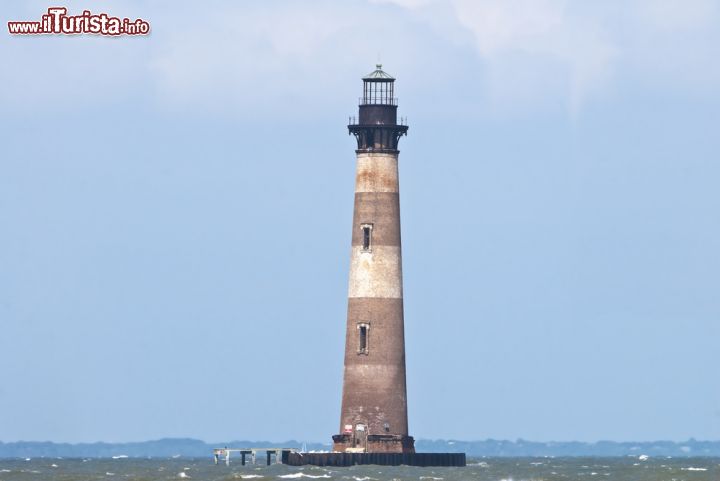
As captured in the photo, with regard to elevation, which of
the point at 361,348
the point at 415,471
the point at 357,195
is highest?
the point at 357,195

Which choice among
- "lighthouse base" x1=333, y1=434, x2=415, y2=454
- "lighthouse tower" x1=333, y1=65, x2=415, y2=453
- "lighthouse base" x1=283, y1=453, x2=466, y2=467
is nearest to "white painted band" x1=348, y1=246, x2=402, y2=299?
"lighthouse tower" x1=333, y1=65, x2=415, y2=453

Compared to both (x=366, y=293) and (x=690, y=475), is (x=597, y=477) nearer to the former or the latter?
(x=690, y=475)

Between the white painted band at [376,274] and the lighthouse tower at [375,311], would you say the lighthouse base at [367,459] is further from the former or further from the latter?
the white painted band at [376,274]

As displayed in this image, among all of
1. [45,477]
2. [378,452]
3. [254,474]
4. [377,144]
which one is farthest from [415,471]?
[45,477]

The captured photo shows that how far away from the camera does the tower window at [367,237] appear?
6694cm

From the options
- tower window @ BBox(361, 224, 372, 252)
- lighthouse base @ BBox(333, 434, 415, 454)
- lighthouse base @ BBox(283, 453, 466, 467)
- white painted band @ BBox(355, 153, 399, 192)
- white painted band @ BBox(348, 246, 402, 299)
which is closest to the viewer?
lighthouse base @ BBox(283, 453, 466, 467)

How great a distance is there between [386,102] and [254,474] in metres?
15.1

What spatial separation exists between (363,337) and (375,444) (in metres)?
3.83

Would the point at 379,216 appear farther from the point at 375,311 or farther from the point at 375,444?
the point at 375,444

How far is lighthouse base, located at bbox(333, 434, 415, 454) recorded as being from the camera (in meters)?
66.4

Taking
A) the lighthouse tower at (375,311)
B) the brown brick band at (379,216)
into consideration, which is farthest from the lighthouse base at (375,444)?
the brown brick band at (379,216)

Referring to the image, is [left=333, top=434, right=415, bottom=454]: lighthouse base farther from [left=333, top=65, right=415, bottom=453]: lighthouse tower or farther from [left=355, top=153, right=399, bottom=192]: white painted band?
[left=355, top=153, right=399, bottom=192]: white painted band

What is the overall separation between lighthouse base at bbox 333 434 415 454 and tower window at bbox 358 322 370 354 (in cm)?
307

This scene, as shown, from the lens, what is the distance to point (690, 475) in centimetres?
8612
